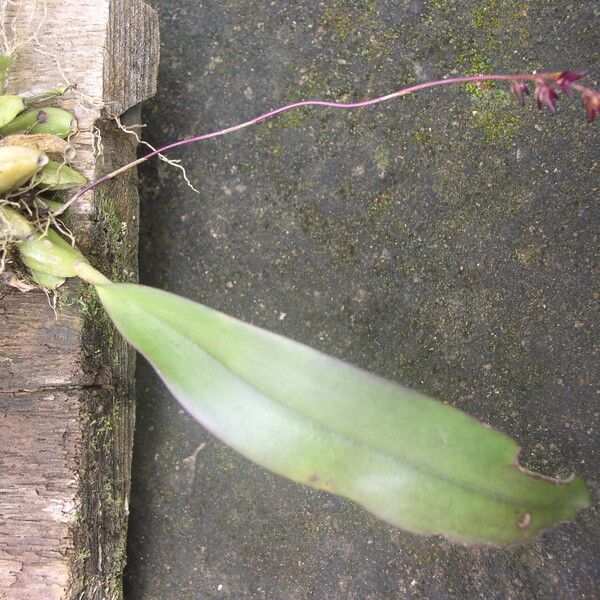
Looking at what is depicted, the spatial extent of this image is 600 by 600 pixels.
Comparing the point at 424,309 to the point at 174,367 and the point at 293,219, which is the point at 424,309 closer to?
the point at 293,219

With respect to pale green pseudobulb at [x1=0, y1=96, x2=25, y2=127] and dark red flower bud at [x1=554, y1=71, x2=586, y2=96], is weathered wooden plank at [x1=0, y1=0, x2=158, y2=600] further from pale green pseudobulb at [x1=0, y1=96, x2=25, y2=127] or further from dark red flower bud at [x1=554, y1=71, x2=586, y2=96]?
dark red flower bud at [x1=554, y1=71, x2=586, y2=96]

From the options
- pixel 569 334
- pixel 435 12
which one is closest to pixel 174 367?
pixel 569 334

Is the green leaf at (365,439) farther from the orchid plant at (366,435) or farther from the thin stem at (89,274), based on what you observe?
the thin stem at (89,274)

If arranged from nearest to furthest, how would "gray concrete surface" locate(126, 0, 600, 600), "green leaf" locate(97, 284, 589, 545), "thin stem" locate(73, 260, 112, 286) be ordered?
"green leaf" locate(97, 284, 589, 545) < "thin stem" locate(73, 260, 112, 286) < "gray concrete surface" locate(126, 0, 600, 600)

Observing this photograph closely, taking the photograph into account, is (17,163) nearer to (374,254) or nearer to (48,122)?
(48,122)

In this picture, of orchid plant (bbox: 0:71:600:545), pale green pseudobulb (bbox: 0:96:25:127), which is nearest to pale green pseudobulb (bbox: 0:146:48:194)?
pale green pseudobulb (bbox: 0:96:25:127)

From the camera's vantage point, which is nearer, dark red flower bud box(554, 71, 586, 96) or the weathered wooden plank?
dark red flower bud box(554, 71, 586, 96)

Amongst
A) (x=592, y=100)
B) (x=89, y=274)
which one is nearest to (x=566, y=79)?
(x=592, y=100)
